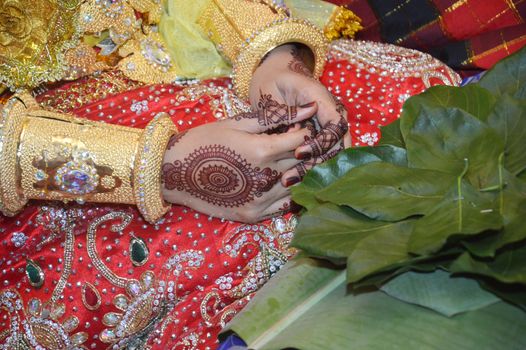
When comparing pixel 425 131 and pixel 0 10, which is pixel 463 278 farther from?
pixel 0 10

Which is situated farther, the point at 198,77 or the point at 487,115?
the point at 198,77

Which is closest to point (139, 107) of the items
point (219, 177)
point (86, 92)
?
point (86, 92)

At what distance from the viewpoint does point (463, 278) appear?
490 millimetres

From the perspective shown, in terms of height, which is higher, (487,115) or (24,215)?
(487,115)

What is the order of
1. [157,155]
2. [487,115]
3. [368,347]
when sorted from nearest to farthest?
[368,347] → [487,115] → [157,155]

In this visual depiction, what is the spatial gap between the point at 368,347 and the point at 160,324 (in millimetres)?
516

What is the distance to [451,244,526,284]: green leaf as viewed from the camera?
45 centimetres

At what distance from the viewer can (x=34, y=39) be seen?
3.23 feet

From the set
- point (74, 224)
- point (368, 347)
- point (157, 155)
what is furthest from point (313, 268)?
point (74, 224)

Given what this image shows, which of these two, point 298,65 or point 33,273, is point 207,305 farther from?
point 298,65

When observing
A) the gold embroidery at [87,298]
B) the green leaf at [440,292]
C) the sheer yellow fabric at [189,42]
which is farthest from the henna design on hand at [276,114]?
the green leaf at [440,292]

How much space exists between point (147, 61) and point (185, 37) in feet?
0.26

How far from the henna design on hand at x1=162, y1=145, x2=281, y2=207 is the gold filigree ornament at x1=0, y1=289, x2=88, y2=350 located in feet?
0.76

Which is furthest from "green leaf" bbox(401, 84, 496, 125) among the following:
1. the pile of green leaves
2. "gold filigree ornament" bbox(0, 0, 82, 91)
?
"gold filigree ornament" bbox(0, 0, 82, 91)
